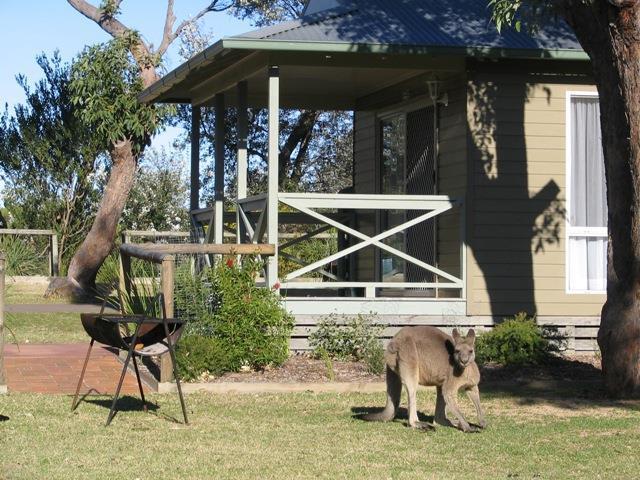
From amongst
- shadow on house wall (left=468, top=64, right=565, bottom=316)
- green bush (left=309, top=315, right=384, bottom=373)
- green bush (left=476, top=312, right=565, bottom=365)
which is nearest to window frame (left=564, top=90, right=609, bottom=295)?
shadow on house wall (left=468, top=64, right=565, bottom=316)

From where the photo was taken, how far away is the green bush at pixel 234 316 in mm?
11867

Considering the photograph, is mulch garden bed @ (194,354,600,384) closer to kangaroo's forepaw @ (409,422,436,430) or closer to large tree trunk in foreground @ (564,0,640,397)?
large tree trunk in foreground @ (564,0,640,397)

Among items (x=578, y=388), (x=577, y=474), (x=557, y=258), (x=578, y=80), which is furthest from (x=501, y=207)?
(x=577, y=474)

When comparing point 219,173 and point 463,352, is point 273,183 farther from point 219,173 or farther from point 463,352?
point 463,352

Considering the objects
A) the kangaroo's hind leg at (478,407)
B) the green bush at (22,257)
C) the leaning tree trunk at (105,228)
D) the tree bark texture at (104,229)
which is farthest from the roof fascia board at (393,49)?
the tree bark texture at (104,229)

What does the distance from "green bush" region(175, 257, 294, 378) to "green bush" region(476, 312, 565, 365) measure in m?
2.16

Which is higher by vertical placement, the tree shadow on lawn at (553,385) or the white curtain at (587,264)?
the white curtain at (587,264)

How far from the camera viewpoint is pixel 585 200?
1405cm

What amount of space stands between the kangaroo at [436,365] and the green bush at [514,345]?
Result: 348cm

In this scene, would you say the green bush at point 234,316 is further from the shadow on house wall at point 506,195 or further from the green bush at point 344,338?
the shadow on house wall at point 506,195

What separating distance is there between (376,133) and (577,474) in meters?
10.5

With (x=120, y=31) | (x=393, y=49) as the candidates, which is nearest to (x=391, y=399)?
(x=393, y=49)

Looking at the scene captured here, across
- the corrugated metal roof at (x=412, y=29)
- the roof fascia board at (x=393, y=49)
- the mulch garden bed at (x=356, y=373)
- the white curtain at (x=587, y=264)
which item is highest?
the corrugated metal roof at (x=412, y=29)

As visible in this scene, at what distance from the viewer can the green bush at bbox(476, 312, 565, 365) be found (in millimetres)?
12492
